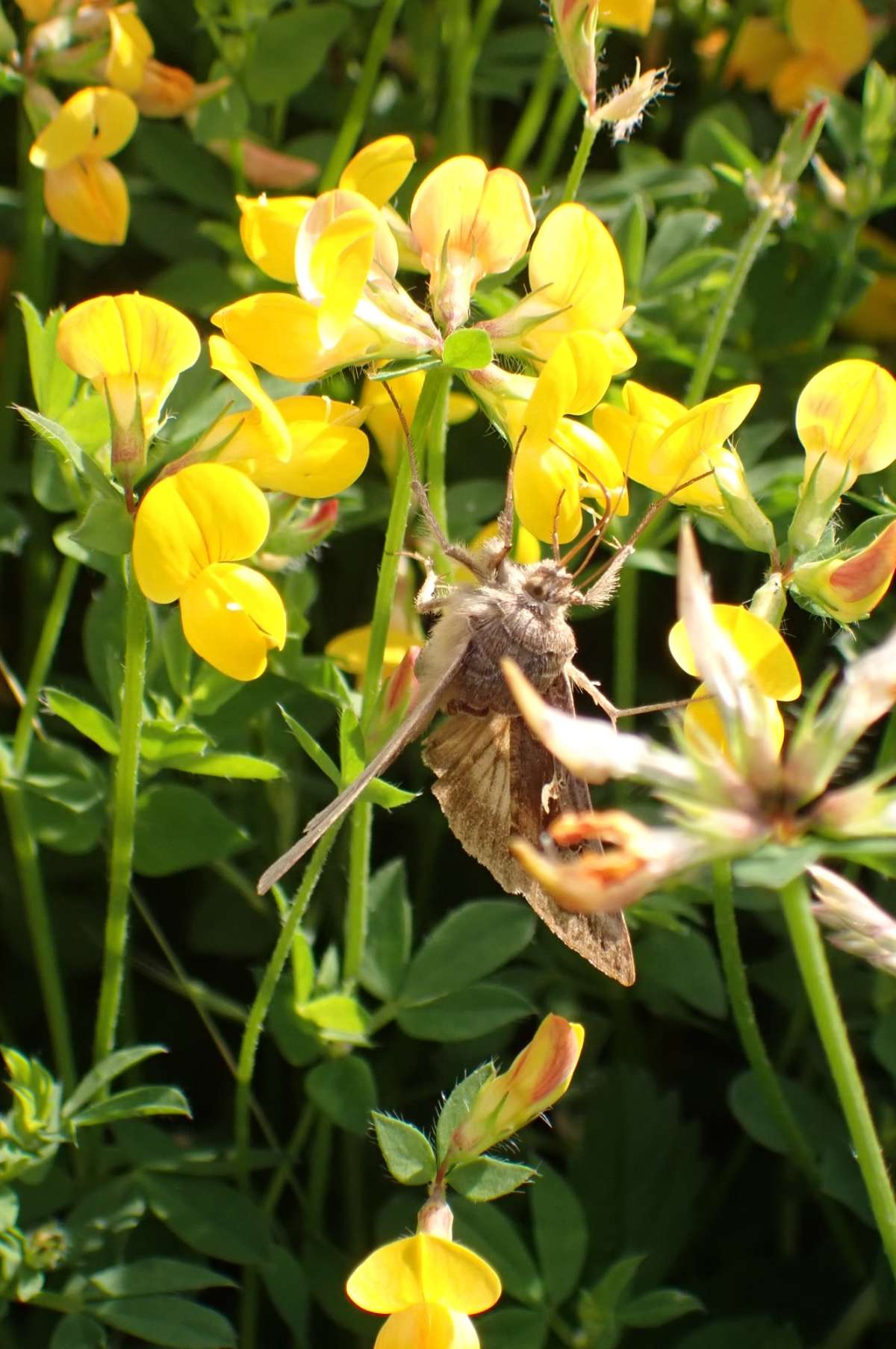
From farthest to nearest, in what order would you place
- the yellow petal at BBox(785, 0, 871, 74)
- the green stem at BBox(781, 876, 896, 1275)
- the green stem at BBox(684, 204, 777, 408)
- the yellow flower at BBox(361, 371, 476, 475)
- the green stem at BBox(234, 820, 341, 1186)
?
1. the yellow petal at BBox(785, 0, 871, 74)
2. the green stem at BBox(684, 204, 777, 408)
3. the yellow flower at BBox(361, 371, 476, 475)
4. the green stem at BBox(234, 820, 341, 1186)
5. the green stem at BBox(781, 876, 896, 1275)

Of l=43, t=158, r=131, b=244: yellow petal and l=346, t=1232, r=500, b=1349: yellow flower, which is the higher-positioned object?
l=43, t=158, r=131, b=244: yellow petal

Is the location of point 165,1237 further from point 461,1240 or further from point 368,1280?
point 368,1280

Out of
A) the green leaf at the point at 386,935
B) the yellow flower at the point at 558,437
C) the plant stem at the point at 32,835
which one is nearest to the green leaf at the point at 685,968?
the green leaf at the point at 386,935

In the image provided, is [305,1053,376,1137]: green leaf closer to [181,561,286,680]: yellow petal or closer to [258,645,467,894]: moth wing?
[258,645,467,894]: moth wing


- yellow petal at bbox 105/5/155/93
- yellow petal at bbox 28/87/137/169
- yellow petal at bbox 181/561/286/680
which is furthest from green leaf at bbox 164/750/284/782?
yellow petal at bbox 105/5/155/93

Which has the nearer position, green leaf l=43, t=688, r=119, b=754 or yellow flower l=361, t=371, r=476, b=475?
green leaf l=43, t=688, r=119, b=754

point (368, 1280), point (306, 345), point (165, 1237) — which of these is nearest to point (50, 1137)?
point (165, 1237)

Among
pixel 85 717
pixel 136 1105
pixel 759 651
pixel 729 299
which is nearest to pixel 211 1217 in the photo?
pixel 136 1105
